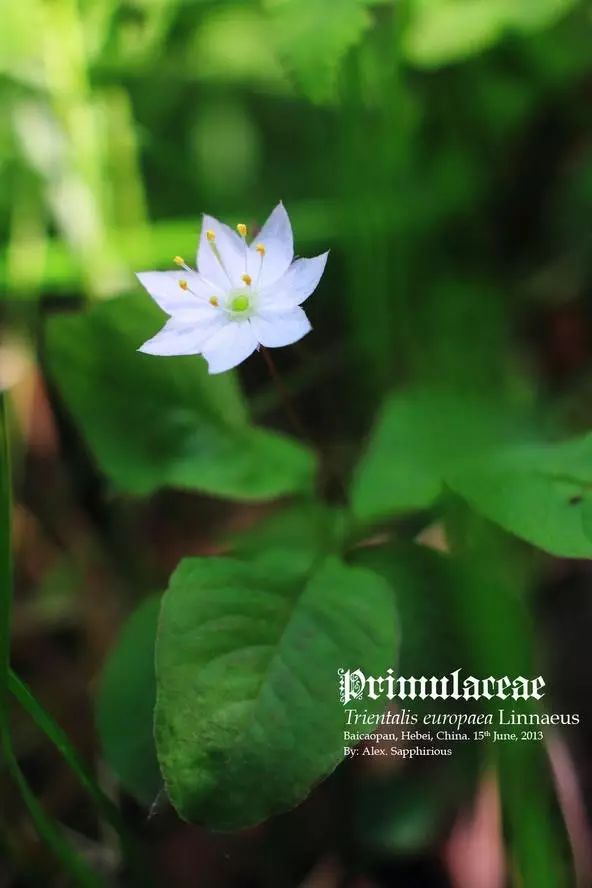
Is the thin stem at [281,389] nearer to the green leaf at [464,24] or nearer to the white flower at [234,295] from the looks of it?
the white flower at [234,295]

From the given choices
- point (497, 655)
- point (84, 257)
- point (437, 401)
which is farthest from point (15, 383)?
point (497, 655)

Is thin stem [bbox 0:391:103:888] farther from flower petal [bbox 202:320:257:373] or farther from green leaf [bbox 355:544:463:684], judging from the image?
green leaf [bbox 355:544:463:684]

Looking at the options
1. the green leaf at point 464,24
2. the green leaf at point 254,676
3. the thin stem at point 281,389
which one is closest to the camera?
the green leaf at point 254,676

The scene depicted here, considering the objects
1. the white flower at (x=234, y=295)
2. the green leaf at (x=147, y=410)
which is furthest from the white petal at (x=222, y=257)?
the green leaf at (x=147, y=410)

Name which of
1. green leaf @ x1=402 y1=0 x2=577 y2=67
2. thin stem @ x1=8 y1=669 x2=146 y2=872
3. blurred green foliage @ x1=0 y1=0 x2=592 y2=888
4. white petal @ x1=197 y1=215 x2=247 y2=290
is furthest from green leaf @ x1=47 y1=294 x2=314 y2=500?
green leaf @ x1=402 y1=0 x2=577 y2=67

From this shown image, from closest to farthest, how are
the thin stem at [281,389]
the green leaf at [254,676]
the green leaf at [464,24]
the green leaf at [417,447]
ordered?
1. the green leaf at [254,676]
2. the thin stem at [281,389]
3. the green leaf at [417,447]
4. the green leaf at [464,24]

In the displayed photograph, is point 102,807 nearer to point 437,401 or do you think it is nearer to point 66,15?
point 437,401

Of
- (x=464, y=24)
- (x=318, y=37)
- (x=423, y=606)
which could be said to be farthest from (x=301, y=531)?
(x=464, y=24)
